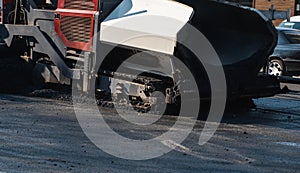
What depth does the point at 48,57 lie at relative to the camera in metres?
11.7

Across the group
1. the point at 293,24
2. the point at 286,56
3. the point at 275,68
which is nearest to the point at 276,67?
the point at 275,68

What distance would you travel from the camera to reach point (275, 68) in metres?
17.7

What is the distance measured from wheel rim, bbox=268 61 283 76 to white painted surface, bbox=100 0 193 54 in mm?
8205

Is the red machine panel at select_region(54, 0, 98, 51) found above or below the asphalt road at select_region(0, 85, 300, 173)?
above

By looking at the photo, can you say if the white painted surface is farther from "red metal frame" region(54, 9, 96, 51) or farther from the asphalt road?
the asphalt road

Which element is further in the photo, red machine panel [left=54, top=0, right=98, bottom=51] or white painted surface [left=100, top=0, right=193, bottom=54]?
red machine panel [left=54, top=0, right=98, bottom=51]

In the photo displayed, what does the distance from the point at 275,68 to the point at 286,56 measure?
47 centimetres

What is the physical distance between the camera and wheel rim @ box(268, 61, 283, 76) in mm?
17516

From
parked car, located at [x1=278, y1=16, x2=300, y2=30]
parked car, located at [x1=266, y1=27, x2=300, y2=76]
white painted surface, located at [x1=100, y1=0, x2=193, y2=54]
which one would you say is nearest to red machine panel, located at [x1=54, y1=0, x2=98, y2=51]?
white painted surface, located at [x1=100, y1=0, x2=193, y2=54]

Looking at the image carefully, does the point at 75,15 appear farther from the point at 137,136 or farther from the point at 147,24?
the point at 137,136

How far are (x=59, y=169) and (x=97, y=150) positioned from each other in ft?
3.22

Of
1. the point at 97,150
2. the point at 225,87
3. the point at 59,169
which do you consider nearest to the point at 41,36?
the point at 225,87

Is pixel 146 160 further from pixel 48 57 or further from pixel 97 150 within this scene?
pixel 48 57

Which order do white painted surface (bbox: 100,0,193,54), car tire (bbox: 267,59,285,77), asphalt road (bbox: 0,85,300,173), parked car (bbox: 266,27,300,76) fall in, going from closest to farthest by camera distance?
1. asphalt road (bbox: 0,85,300,173)
2. white painted surface (bbox: 100,0,193,54)
3. parked car (bbox: 266,27,300,76)
4. car tire (bbox: 267,59,285,77)
